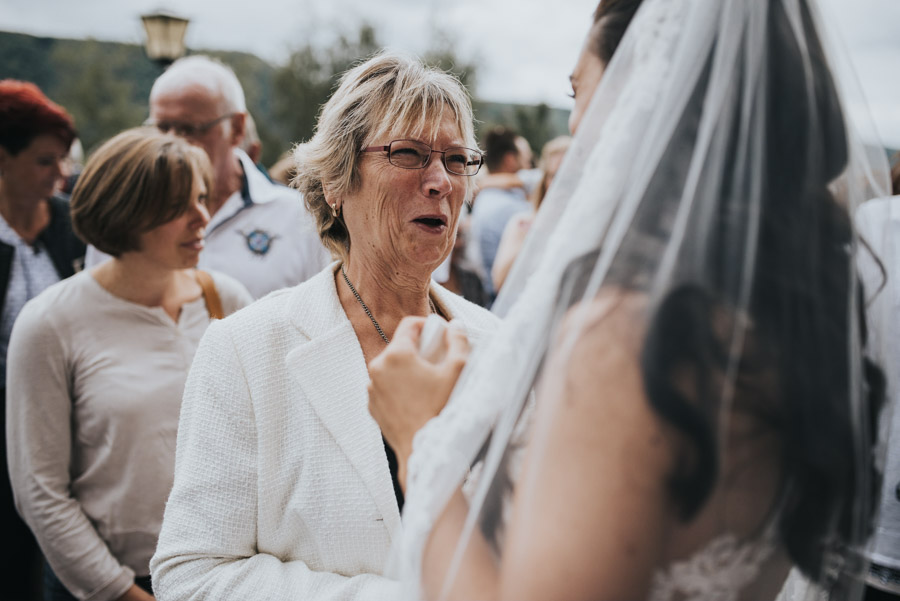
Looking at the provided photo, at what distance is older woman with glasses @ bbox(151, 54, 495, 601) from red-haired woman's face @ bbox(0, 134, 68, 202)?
2171mm

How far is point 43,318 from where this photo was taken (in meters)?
2.37

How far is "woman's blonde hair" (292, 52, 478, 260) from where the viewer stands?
1.87 meters

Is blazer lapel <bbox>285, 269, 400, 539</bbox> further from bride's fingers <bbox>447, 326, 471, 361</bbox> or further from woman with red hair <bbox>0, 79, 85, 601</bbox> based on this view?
woman with red hair <bbox>0, 79, 85, 601</bbox>

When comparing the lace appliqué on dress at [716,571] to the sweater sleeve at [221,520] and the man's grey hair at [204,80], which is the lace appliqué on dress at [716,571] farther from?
the man's grey hair at [204,80]

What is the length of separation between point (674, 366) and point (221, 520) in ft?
3.55

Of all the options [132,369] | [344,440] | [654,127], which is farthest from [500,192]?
[654,127]

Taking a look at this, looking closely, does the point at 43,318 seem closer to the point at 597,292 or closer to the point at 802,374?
the point at 597,292

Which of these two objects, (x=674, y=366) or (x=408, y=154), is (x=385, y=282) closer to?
(x=408, y=154)

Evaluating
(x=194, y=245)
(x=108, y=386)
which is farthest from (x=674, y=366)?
(x=194, y=245)

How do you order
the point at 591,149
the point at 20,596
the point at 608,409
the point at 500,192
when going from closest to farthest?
the point at 608,409
the point at 591,149
the point at 20,596
the point at 500,192

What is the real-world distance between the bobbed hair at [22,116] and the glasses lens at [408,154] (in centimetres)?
242

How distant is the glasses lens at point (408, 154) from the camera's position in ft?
6.13

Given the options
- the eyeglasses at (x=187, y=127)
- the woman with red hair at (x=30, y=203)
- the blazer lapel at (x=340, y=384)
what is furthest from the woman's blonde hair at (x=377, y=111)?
the woman with red hair at (x=30, y=203)

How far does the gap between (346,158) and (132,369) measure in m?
1.13
